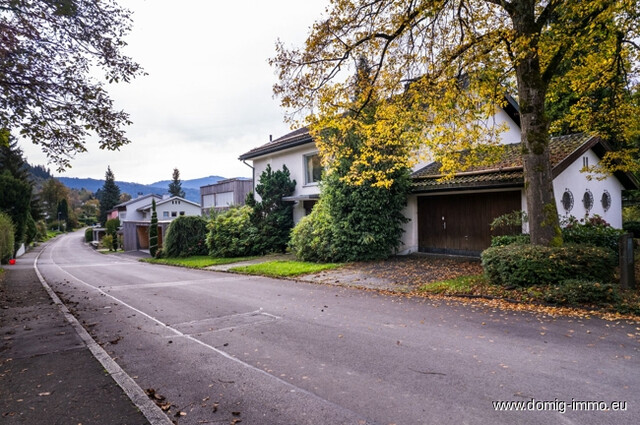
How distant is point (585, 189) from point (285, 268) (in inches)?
491

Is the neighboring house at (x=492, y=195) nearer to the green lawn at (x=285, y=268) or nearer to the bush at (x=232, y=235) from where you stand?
the green lawn at (x=285, y=268)

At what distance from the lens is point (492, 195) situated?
47.2ft

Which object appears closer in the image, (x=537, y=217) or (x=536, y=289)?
(x=536, y=289)

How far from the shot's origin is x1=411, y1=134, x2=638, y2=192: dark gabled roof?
1320cm

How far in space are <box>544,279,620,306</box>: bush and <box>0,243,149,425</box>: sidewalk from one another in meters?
7.42

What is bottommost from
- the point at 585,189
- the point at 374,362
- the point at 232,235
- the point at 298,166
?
the point at 374,362

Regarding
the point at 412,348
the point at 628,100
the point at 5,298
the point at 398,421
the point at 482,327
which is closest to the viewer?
the point at 398,421

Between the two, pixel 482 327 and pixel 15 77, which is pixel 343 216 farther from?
pixel 15 77

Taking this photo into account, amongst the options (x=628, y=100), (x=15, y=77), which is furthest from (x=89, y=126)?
(x=628, y=100)

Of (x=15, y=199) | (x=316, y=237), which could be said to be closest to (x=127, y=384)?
(x=316, y=237)

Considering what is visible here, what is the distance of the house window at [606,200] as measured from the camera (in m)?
17.5

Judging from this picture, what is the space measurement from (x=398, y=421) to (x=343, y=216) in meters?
13.0

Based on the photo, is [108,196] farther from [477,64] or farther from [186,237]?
[477,64]

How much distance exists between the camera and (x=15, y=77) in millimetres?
7465
